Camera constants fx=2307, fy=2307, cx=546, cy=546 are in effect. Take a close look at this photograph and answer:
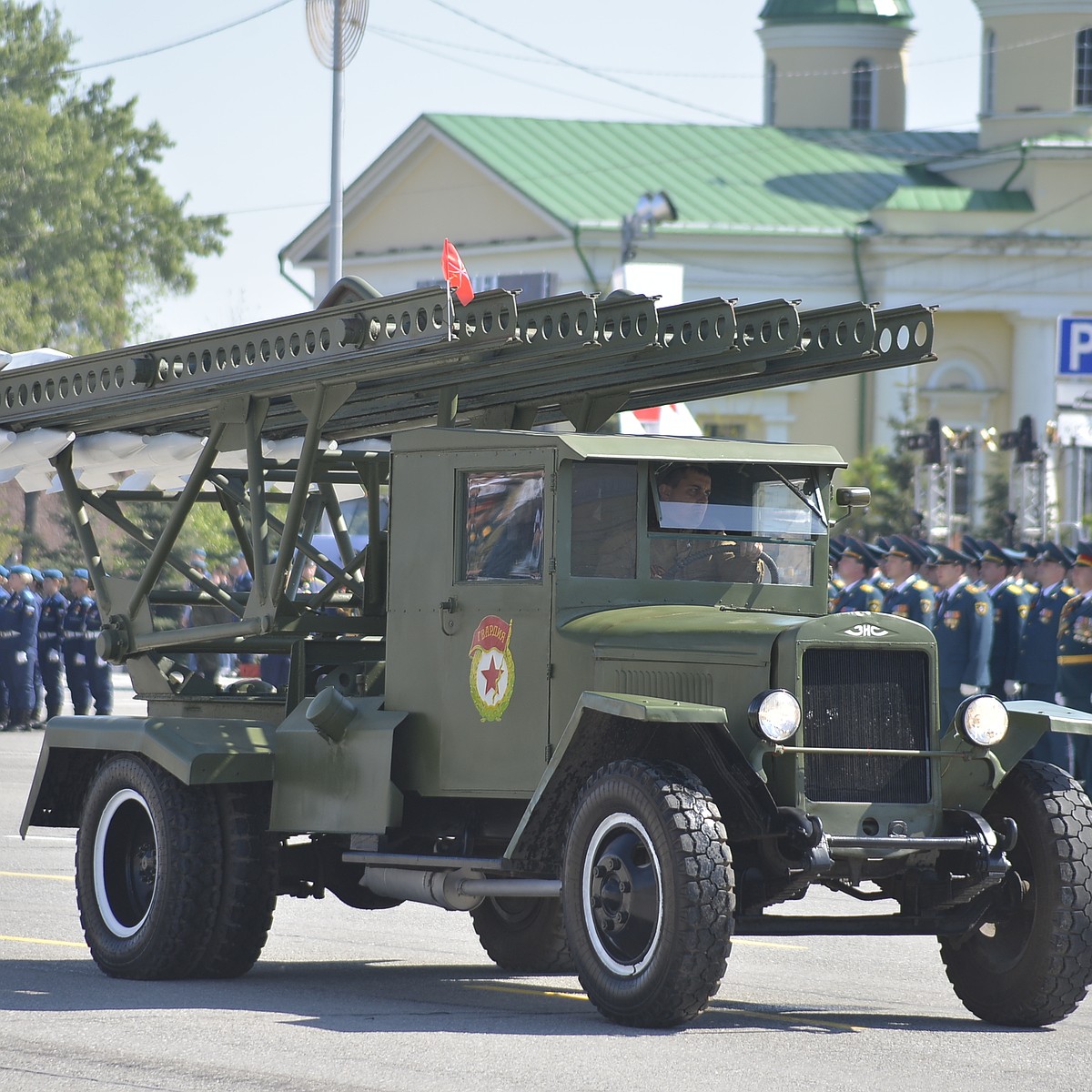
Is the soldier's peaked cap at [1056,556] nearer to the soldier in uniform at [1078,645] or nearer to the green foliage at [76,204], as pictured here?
the soldier in uniform at [1078,645]

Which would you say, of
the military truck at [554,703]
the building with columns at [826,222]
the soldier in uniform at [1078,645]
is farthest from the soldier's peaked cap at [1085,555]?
the building with columns at [826,222]

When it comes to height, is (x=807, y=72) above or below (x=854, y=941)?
above

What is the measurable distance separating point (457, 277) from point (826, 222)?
44412mm

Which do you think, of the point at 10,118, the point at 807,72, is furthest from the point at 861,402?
the point at 10,118

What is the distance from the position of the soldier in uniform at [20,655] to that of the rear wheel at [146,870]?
1556cm

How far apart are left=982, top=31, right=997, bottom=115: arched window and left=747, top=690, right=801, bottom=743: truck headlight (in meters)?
50.4

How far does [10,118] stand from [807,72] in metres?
A: 21.1

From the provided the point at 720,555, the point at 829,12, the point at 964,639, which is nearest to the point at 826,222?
the point at 829,12

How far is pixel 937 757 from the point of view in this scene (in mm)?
8523

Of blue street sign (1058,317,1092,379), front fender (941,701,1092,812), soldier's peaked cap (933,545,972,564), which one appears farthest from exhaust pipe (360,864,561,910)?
blue street sign (1058,317,1092,379)

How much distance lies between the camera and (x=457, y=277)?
8672mm

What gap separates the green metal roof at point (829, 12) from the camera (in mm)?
61625

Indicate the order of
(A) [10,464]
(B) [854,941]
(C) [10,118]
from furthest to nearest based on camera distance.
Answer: (C) [10,118] → (B) [854,941] → (A) [10,464]

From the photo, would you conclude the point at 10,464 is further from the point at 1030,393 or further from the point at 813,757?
the point at 1030,393
